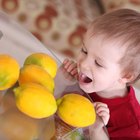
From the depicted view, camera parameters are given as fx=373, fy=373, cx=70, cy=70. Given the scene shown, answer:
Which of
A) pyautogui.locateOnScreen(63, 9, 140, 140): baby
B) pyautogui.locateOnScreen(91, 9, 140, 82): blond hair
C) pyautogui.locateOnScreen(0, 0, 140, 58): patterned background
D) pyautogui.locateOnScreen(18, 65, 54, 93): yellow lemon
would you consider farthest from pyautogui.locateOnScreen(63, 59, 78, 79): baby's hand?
pyautogui.locateOnScreen(0, 0, 140, 58): patterned background

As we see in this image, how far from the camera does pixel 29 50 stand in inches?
45.1

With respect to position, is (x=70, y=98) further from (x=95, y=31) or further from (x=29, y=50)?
(x=29, y=50)

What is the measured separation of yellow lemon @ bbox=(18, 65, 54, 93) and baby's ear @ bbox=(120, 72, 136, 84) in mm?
310

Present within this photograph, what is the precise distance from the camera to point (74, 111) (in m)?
0.75

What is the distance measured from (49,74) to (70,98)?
12 cm

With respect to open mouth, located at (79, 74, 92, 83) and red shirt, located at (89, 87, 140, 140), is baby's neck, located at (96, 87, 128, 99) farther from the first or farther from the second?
open mouth, located at (79, 74, 92, 83)

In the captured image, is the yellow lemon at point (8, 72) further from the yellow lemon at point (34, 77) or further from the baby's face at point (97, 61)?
the baby's face at point (97, 61)

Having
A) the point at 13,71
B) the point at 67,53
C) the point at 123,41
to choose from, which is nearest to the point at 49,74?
the point at 13,71

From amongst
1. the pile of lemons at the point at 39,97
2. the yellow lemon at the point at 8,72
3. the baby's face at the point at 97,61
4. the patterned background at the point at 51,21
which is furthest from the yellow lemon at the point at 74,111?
the patterned background at the point at 51,21

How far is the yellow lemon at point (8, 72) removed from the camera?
77 cm

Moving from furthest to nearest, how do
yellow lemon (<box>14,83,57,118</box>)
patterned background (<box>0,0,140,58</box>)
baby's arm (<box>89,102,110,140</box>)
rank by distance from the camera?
patterned background (<box>0,0,140,58</box>)
baby's arm (<box>89,102,110,140</box>)
yellow lemon (<box>14,83,57,118</box>)

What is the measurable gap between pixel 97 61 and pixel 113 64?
0.15 feet

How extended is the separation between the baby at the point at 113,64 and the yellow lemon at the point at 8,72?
0.75 ft

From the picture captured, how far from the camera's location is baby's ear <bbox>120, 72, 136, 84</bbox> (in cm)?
104
